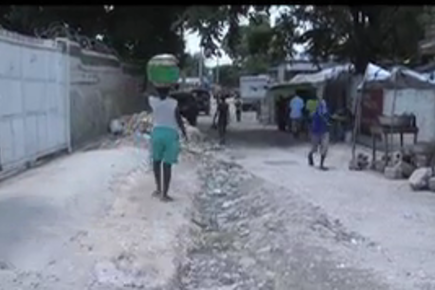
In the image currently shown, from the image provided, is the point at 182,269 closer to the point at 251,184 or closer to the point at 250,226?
the point at 250,226

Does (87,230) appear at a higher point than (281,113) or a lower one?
higher

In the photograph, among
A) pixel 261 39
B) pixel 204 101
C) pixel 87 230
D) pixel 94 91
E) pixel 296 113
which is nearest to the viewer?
pixel 87 230

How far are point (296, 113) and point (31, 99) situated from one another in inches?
575

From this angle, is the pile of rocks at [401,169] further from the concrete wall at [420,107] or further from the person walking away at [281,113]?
the person walking away at [281,113]

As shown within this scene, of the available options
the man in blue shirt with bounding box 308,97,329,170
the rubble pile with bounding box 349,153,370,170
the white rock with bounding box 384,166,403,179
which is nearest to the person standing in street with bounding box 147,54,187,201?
the white rock with bounding box 384,166,403,179

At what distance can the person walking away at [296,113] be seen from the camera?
26.5 metres

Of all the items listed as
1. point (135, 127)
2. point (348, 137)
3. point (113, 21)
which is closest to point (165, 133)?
point (135, 127)

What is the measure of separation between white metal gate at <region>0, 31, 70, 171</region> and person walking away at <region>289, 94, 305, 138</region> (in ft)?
38.3

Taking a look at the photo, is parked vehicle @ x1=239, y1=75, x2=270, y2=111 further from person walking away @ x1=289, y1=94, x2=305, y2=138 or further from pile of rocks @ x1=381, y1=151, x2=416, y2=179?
pile of rocks @ x1=381, y1=151, x2=416, y2=179

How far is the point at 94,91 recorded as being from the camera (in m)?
21.3

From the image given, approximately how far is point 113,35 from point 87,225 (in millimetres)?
23360

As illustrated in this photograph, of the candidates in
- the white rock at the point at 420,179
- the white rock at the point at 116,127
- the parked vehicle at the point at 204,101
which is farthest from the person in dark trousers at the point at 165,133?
the parked vehicle at the point at 204,101

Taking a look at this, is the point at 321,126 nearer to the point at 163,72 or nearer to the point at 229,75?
the point at 163,72

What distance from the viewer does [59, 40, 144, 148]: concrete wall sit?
17.7 meters
